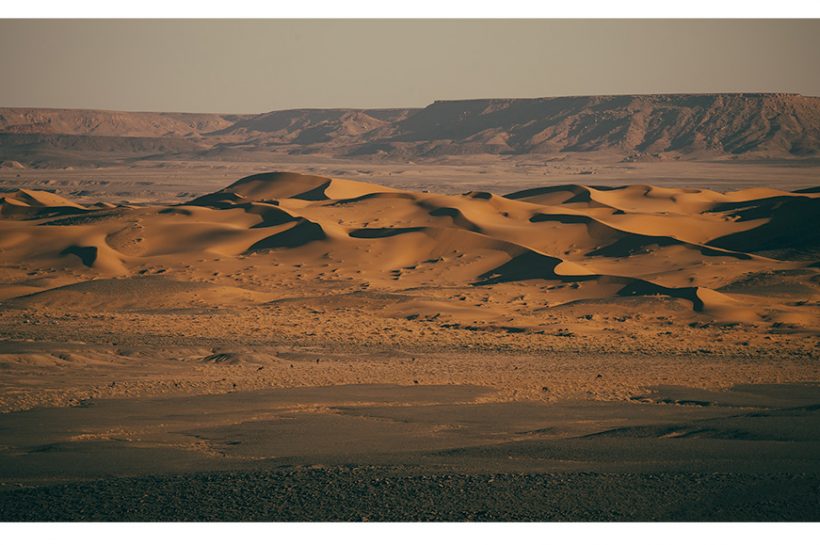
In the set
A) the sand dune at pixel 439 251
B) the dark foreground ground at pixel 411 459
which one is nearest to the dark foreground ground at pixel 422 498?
the dark foreground ground at pixel 411 459

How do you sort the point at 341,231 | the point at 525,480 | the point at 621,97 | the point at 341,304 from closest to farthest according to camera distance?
the point at 525,480 < the point at 341,304 < the point at 341,231 < the point at 621,97

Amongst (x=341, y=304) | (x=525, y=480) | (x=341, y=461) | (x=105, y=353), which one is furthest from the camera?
(x=341, y=304)

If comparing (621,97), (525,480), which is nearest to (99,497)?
(525,480)

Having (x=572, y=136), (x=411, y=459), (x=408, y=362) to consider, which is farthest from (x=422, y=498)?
(x=572, y=136)

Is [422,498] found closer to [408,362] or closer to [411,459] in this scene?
[411,459]

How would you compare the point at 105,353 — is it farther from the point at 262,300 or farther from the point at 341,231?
the point at 341,231

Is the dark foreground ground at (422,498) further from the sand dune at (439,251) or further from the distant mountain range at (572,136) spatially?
the distant mountain range at (572,136)
